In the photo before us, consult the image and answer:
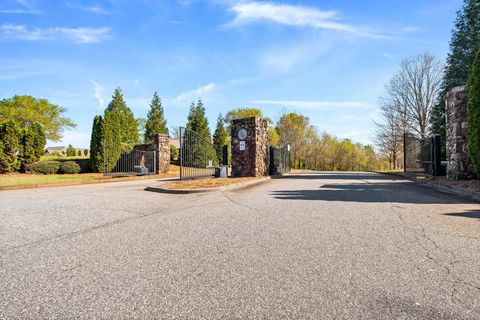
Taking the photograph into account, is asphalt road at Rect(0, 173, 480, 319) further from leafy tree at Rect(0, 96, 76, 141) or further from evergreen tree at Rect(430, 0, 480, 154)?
leafy tree at Rect(0, 96, 76, 141)

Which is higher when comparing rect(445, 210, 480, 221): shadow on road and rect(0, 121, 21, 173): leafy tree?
rect(0, 121, 21, 173): leafy tree

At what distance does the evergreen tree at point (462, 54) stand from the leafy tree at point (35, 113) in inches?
1905

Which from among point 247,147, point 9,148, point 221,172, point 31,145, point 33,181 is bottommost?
point 33,181

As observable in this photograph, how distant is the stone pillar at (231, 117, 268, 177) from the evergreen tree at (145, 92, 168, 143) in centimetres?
3507

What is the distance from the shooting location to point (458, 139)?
35.7ft

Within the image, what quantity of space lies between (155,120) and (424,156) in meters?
41.7

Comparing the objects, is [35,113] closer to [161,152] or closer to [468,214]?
[161,152]

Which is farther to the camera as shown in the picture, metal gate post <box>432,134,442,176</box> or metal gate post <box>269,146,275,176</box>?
metal gate post <box>269,146,275,176</box>

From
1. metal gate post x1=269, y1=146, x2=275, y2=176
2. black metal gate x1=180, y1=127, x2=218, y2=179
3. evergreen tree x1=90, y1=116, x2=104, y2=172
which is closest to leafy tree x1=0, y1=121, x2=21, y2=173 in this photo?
evergreen tree x1=90, y1=116, x2=104, y2=172

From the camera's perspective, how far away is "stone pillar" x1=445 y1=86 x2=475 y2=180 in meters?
10.7

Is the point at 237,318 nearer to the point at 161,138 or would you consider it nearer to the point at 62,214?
the point at 62,214

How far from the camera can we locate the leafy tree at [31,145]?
2094 centimetres

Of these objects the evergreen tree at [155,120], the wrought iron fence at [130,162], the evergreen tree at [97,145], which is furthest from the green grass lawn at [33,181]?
the evergreen tree at [155,120]

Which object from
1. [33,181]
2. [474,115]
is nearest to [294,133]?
[474,115]
